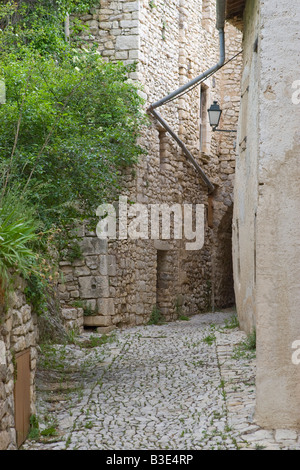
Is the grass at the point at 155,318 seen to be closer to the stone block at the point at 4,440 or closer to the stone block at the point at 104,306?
the stone block at the point at 104,306

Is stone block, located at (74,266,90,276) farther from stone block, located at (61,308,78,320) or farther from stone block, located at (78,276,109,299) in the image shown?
stone block, located at (61,308,78,320)

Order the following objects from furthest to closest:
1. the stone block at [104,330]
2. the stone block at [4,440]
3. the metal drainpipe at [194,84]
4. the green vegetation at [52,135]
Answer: the stone block at [104,330] < the metal drainpipe at [194,84] < the green vegetation at [52,135] < the stone block at [4,440]

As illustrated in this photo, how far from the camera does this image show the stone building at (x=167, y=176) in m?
9.89

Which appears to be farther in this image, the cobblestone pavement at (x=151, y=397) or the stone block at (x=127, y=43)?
the stone block at (x=127, y=43)

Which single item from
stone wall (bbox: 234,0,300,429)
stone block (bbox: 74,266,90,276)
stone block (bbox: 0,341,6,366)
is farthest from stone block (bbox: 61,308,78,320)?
stone block (bbox: 0,341,6,366)

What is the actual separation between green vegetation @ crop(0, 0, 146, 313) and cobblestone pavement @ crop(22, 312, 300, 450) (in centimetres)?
96

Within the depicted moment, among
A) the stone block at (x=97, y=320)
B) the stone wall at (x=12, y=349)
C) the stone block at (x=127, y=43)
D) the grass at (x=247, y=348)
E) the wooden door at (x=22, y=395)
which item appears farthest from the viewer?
the stone block at (x=127, y=43)

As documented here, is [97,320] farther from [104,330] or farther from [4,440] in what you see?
[4,440]

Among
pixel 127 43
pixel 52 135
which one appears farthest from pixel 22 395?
pixel 127 43

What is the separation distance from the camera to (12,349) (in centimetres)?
421

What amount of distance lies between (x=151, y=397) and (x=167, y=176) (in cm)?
702

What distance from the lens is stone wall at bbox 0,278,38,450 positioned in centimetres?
388

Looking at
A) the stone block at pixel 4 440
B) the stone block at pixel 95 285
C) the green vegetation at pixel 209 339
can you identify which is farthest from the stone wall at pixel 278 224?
the stone block at pixel 95 285

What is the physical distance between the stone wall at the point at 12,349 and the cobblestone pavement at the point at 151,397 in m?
0.44
